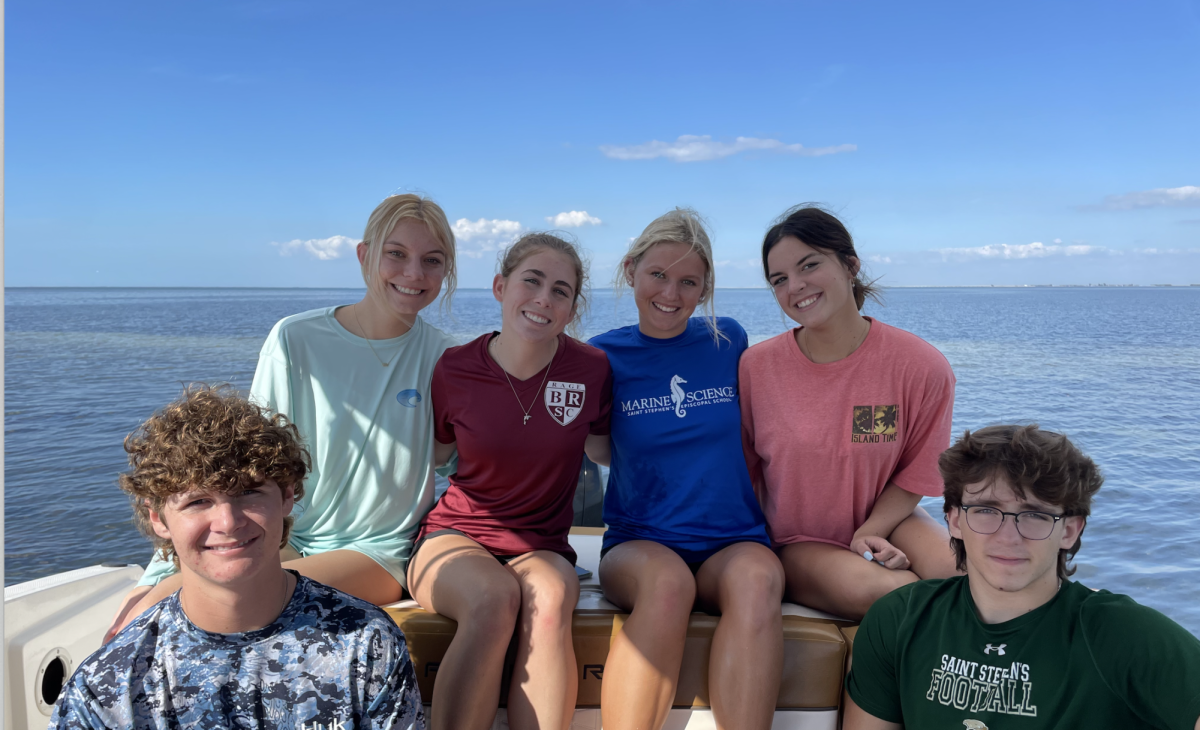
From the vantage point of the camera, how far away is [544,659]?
207 centimetres

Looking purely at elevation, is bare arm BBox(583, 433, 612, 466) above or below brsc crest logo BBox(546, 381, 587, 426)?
below

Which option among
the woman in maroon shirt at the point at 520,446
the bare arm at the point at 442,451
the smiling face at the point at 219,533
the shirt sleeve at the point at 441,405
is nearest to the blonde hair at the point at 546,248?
the woman in maroon shirt at the point at 520,446

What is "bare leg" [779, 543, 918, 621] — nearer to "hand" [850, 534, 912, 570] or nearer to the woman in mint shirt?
"hand" [850, 534, 912, 570]

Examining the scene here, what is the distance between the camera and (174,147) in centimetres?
6519

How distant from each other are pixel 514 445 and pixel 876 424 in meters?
1.15

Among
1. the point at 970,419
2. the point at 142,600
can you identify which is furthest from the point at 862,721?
the point at 970,419

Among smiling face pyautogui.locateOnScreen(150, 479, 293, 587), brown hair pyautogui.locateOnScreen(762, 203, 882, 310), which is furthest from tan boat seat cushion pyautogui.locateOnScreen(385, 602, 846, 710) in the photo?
brown hair pyautogui.locateOnScreen(762, 203, 882, 310)

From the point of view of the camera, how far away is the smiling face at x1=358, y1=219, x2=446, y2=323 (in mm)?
2602

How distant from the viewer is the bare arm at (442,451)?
2.64 metres

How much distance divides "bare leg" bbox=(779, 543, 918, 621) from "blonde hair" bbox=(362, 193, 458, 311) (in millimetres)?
1580

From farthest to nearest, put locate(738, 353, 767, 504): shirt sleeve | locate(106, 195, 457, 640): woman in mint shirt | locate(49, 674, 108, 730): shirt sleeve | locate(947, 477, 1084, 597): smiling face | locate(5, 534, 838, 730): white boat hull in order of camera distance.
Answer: locate(738, 353, 767, 504): shirt sleeve < locate(106, 195, 457, 640): woman in mint shirt < locate(5, 534, 838, 730): white boat hull < locate(947, 477, 1084, 597): smiling face < locate(49, 674, 108, 730): shirt sleeve

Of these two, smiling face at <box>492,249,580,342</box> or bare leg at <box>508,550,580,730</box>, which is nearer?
bare leg at <box>508,550,580,730</box>

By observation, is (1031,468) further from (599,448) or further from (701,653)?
(599,448)

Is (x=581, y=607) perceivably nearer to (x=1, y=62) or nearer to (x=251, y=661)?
(x=251, y=661)
